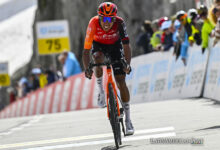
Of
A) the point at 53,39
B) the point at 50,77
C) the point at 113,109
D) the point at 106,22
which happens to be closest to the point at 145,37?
the point at 50,77

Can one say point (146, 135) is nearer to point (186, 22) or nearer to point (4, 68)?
point (186, 22)

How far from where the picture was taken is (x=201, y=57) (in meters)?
15.7

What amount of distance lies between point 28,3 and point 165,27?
79.3m

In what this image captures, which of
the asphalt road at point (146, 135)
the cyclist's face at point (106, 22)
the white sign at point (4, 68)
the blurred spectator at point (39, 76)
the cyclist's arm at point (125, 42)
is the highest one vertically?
the cyclist's face at point (106, 22)

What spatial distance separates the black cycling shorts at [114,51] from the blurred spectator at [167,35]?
30.4 feet

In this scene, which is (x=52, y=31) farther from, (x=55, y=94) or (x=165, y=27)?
(x=165, y=27)

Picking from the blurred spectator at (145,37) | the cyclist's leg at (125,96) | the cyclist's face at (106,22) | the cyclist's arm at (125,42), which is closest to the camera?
the cyclist's face at (106,22)

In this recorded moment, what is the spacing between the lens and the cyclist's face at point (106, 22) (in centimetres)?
800

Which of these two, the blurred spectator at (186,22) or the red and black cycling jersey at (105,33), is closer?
the red and black cycling jersey at (105,33)

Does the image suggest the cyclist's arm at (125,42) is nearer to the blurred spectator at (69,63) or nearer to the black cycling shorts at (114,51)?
the black cycling shorts at (114,51)

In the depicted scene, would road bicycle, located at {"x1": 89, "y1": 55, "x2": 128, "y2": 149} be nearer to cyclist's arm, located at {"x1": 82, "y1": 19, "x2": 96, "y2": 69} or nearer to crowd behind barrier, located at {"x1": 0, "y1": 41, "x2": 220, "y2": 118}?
cyclist's arm, located at {"x1": 82, "y1": 19, "x2": 96, "y2": 69}

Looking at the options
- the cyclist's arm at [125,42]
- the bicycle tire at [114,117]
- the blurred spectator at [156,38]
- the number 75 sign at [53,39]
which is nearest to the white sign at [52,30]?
the number 75 sign at [53,39]

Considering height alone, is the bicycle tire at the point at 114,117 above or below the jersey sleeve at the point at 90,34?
below

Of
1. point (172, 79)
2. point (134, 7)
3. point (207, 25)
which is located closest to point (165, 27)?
point (172, 79)
